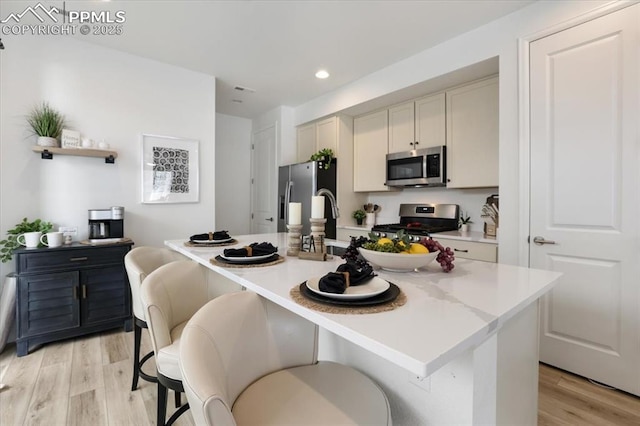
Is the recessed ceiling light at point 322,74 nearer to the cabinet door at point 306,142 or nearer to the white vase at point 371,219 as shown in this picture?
the cabinet door at point 306,142

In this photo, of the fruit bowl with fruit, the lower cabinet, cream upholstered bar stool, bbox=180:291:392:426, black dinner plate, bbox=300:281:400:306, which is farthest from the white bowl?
the lower cabinet

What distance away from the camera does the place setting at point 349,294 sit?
824 mm

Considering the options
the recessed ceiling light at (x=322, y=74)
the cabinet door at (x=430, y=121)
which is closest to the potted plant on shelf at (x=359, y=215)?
the cabinet door at (x=430, y=121)

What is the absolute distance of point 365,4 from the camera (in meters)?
2.23

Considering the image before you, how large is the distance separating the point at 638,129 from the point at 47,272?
4.25 m

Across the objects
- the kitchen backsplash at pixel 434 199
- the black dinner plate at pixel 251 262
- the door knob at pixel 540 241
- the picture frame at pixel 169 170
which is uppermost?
the picture frame at pixel 169 170

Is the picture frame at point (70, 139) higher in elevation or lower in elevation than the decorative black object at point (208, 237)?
higher

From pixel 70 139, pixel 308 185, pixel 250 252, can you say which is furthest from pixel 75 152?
pixel 308 185

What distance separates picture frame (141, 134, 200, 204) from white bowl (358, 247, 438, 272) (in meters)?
2.74

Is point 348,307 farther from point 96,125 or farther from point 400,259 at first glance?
point 96,125

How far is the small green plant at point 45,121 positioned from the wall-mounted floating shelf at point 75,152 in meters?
0.13

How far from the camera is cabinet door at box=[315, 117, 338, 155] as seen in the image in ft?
13.3

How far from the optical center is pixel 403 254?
45.8 inches

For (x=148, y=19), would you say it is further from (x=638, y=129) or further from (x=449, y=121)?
(x=638, y=129)
